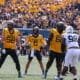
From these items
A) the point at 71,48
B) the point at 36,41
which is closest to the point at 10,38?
the point at 36,41

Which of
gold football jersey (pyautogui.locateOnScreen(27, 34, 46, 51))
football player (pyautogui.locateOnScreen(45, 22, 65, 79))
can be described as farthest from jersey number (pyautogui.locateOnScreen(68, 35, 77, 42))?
gold football jersey (pyautogui.locateOnScreen(27, 34, 46, 51))

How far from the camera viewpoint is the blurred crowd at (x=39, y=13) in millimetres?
34875

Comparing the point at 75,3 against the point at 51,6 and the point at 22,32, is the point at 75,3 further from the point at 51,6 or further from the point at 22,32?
the point at 22,32

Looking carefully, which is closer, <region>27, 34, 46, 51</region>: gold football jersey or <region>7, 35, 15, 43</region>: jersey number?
<region>7, 35, 15, 43</region>: jersey number

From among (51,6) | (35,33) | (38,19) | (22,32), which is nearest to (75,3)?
(51,6)

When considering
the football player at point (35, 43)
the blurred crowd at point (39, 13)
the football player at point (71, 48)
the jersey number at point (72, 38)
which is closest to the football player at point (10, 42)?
the football player at point (35, 43)

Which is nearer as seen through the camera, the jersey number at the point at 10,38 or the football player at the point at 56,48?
the football player at the point at 56,48

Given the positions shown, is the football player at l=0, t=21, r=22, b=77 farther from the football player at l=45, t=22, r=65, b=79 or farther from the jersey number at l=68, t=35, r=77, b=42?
the jersey number at l=68, t=35, r=77, b=42

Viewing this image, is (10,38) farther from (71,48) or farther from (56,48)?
(71,48)

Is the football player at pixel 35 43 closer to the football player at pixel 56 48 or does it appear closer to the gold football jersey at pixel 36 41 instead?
the gold football jersey at pixel 36 41

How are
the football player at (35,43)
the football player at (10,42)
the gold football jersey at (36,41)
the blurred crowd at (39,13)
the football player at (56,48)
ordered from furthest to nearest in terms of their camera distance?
1. the blurred crowd at (39,13)
2. the gold football jersey at (36,41)
3. the football player at (35,43)
4. the football player at (10,42)
5. the football player at (56,48)

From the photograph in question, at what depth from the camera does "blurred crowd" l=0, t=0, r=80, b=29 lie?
34.9 meters

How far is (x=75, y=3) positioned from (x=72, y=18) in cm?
354

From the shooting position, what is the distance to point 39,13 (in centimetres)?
3853
